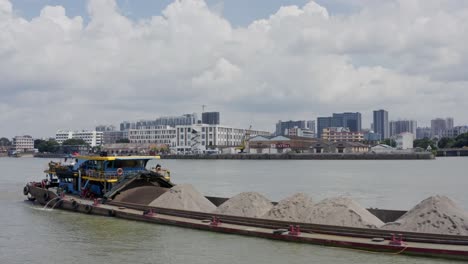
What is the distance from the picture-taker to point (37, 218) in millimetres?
26094

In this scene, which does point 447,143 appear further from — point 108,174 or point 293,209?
point 293,209

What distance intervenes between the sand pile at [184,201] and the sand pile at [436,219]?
9091 millimetres

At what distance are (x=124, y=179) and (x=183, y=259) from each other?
32.6ft

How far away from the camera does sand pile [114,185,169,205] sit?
24.9m

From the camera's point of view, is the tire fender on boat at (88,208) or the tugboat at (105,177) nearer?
the tire fender on boat at (88,208)

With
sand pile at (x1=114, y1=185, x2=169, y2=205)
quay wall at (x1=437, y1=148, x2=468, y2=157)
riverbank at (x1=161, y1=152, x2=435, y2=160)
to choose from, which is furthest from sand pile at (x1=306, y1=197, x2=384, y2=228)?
quay wall at (x1=437, y1=148, x2=468, y2=157)

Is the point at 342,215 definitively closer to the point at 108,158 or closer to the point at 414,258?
the point at 414,258

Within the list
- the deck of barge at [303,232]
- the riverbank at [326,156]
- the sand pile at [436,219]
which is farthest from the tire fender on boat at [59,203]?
the riverbank at [326,156]

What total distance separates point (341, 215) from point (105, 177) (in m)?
13.9

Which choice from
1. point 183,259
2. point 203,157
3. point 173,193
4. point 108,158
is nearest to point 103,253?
point 183,259

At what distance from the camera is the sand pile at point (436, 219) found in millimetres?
15188

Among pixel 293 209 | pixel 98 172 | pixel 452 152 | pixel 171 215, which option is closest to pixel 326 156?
pixel 452 152

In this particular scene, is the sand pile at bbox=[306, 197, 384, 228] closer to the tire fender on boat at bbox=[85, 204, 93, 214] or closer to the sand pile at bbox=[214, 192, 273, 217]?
the sand pile at bbox=[214, 192, 273, 217]

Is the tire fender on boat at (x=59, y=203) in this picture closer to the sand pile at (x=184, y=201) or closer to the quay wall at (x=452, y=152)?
the sand pile at (x=184, y=201)
